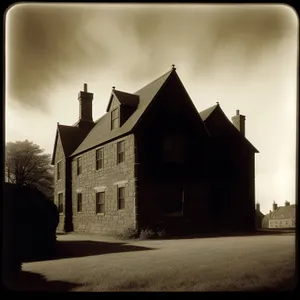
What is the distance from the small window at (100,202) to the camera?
1872 centimetres

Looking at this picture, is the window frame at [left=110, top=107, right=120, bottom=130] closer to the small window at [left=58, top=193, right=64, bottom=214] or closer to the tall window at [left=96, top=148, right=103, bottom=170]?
the tall window at [left=96, top=148, right=103, bottom=170]

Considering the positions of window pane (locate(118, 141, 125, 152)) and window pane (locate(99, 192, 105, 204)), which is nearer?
window pane (locate(118, 141, 125, 152))

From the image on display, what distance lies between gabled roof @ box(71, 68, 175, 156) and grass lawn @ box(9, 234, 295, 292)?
7.94m

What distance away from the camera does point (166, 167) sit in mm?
16359

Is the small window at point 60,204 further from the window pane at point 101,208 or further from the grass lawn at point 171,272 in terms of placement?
the grass lawn at point 171,272

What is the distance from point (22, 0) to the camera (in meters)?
7.07

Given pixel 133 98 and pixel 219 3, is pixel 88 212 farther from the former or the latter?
pixel 219 3

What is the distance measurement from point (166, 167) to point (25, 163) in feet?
23.8

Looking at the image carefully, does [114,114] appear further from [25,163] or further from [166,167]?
[25,163]

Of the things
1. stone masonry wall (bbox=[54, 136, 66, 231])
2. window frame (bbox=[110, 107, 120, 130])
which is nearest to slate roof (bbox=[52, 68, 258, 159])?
window frame (bbox=[110, 107, 120, 130])

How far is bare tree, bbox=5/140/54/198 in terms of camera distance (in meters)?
8.99

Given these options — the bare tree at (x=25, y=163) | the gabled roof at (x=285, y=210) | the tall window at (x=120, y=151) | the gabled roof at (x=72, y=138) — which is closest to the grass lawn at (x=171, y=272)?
the gabled roof at (x=285, y=210)

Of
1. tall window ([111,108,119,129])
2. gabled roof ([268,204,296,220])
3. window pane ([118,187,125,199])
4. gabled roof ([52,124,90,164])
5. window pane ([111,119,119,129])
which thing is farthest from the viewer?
gabled roof ([52,124,90,164])

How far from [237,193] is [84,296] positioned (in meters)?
13.2
